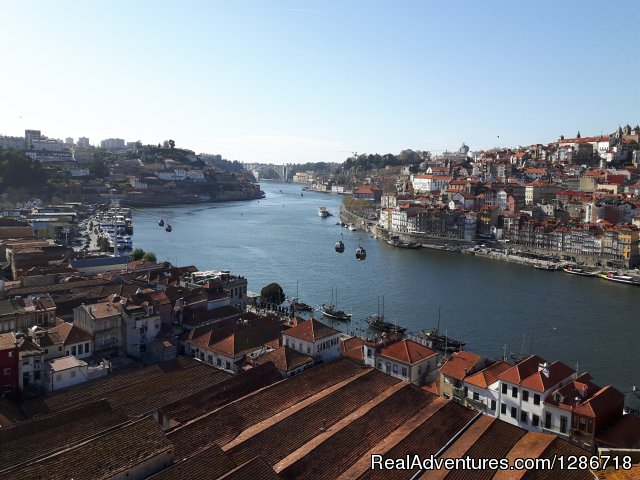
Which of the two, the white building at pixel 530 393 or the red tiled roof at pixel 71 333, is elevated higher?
the red tiled roof at pixel 71 333

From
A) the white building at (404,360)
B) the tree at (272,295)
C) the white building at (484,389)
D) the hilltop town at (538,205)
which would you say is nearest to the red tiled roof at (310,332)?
the white building at (404,360)

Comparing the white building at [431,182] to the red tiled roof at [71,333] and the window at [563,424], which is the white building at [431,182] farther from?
the window at [563,424]

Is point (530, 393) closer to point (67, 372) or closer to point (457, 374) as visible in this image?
point (457, 374)

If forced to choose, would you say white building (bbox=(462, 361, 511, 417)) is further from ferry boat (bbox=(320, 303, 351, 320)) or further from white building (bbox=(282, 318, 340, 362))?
ferry boat (bbox=(320, 303, 351, 320))

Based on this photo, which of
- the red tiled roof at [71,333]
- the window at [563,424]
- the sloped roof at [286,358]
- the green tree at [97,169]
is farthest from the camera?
the green tree at [97,169]

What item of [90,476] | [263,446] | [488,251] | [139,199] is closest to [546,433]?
[263,446]

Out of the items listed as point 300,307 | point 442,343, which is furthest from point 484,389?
point 300,307
